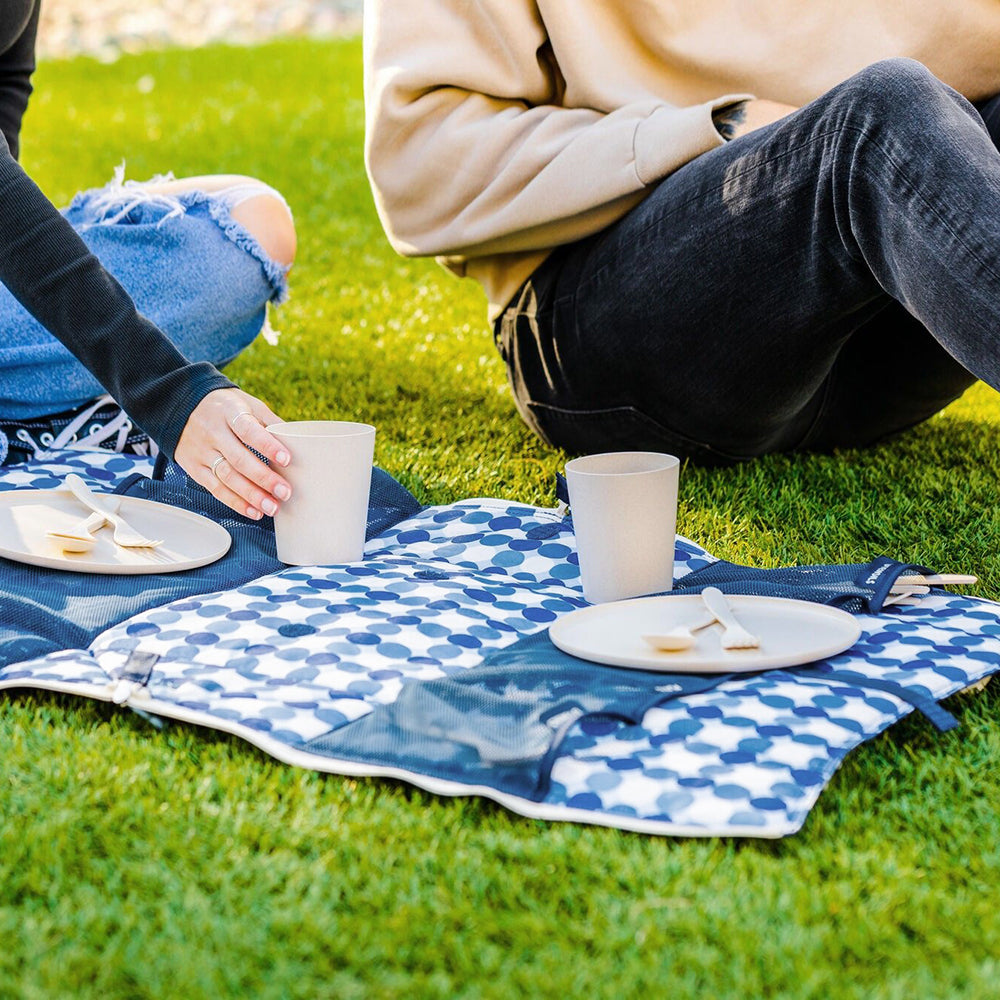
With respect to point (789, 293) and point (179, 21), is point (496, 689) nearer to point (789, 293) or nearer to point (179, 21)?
point (789, 293)

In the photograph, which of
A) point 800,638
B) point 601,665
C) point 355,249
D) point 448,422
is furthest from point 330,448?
point 355,249

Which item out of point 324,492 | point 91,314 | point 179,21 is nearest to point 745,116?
point 324,492

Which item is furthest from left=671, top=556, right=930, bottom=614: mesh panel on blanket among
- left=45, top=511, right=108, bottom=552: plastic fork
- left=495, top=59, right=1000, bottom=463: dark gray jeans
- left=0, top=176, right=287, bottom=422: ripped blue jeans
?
left=0, top=176, right=287, bottom=422: ripped blue jeans

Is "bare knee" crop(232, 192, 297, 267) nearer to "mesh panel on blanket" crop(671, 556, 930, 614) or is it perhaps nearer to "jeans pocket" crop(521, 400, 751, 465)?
"jeans pocket" crop(521, 400, 751, 465)

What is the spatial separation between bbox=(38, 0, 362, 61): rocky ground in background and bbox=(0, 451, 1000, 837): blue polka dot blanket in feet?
30.8

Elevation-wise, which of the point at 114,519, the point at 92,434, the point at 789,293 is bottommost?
the point at 92,434

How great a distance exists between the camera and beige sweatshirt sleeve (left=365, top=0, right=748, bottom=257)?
2012 mm

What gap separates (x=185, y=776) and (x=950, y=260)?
3.22ft

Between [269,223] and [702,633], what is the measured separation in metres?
1.42

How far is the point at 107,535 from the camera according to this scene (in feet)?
6.00

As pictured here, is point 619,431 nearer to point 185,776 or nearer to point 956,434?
point 956,434

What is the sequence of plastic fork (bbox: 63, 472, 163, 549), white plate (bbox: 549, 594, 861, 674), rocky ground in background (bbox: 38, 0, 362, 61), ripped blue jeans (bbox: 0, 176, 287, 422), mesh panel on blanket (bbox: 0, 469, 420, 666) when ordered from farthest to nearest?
rocky ground in background (bbox: 38, 0, 362, 61) < ripped blue jeans (bbox: 0, 176, 287, 422) < plastic fork (bbox: 63, 472, 163, 549) < mesh panel on blanket (bbox: 0, 469, 420, 666) < white plate (bbox: 549, 594, 861, 674)

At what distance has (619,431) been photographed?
2.22 meters

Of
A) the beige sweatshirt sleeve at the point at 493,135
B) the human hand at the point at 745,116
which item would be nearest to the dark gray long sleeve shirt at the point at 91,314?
the beige sweatshirt sleeve at the point at 493,135
